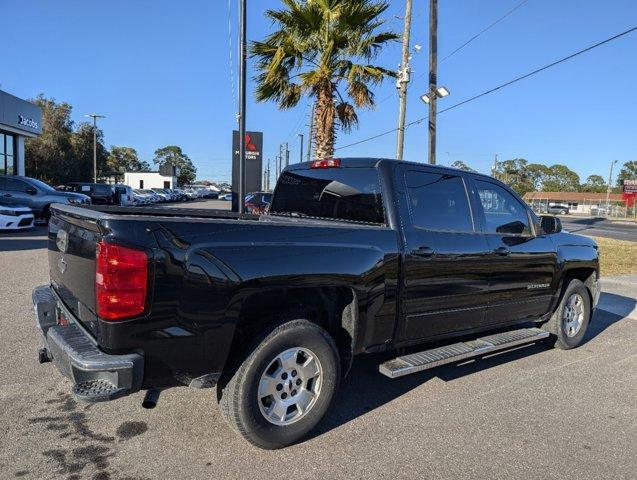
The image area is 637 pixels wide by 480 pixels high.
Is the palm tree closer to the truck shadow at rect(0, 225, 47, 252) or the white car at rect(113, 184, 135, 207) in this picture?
the truck shadow at rect(0, 225, 47, 252)

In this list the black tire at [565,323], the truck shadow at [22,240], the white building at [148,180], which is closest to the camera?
the black tire at [565,323]

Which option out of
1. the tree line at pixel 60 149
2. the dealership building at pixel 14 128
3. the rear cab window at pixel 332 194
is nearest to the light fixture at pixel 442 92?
the rear cab window at pixel 332 194

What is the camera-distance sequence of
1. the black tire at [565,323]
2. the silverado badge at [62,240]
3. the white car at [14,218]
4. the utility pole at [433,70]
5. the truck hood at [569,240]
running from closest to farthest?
the silverado badge at [62,240] < the truck hood at [569,240] < the black tire at [565,323] < the white car at [14,218] < the utility pole at [433,70]

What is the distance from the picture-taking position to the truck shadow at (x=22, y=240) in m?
12.1

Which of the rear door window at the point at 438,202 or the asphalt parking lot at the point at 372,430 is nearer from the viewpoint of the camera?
the asphalt parking lot at the point at 372,430

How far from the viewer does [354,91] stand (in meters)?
14.6

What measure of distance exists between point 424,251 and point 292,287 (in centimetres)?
125

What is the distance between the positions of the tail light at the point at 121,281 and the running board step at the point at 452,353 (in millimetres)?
1892

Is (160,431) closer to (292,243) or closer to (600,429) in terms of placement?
(292,243)

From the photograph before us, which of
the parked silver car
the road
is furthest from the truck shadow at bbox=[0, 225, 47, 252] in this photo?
the road

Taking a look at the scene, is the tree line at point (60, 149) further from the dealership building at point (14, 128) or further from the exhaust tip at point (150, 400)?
the exhaust tip at point (150, 400)

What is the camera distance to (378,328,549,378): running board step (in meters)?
3.80

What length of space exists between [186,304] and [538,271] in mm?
3755

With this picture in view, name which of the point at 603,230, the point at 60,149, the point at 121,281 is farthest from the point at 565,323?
the point at 60,149
